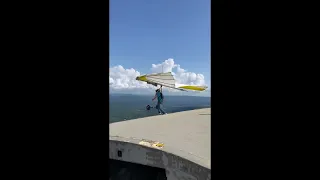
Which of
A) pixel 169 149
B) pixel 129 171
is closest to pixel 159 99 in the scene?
pixel 129 171

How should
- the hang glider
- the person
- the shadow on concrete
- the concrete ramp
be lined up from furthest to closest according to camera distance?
1. the hang glider
2. the person
3. the shadow on concrete
4. the concrete ramp

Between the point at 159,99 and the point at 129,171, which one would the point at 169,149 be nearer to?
the point at 129,171

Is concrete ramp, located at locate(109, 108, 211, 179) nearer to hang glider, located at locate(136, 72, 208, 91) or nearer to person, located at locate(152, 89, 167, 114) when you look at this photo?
person, located at locate(152, 89, 167, 114)

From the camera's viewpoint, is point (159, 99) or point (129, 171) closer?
point (129, 171)

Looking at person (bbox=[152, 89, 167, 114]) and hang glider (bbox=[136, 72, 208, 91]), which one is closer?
person (bbox=[152, 89, 167, 114])

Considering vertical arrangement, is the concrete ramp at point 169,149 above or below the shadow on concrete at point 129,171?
above

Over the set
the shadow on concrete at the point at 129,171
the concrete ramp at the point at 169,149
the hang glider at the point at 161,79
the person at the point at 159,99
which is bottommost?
the shadow on concrete at the point at 129,171

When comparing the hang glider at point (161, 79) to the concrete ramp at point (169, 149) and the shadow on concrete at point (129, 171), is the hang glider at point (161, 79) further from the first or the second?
the shadow on concrete at point (129, 171)

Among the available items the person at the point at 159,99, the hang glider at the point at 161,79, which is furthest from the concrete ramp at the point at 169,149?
the hang glider at the point at 161,79

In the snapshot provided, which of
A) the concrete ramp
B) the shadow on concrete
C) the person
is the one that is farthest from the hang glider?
the shadow on concrete
